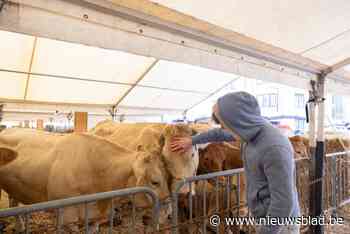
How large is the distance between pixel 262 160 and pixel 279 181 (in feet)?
0.40

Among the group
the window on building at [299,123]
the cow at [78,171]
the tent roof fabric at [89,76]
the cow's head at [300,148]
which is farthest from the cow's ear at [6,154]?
the window on building at [299,123]

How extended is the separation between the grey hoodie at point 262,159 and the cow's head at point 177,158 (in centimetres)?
73

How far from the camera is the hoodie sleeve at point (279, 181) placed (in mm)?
1202

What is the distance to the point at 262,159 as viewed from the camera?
1274mm

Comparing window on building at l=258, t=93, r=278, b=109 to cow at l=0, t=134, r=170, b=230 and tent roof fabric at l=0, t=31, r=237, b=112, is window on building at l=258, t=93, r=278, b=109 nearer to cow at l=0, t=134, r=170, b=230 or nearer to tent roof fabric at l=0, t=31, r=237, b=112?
tent roof fabric at l=0, t=31, r=237, b=112

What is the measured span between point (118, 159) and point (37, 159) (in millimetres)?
929

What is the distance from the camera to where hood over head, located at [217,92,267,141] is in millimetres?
1308

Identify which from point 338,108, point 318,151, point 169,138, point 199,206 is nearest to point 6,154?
point 169,138

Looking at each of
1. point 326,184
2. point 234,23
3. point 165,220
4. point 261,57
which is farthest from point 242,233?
point 234,23

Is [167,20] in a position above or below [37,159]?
above

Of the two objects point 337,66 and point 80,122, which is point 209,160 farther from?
point 80,122

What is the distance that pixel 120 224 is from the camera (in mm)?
2301

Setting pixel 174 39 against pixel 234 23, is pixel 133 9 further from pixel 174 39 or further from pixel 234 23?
pixel 234 23

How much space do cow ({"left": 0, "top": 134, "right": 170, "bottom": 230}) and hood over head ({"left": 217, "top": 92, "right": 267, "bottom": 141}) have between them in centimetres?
80
